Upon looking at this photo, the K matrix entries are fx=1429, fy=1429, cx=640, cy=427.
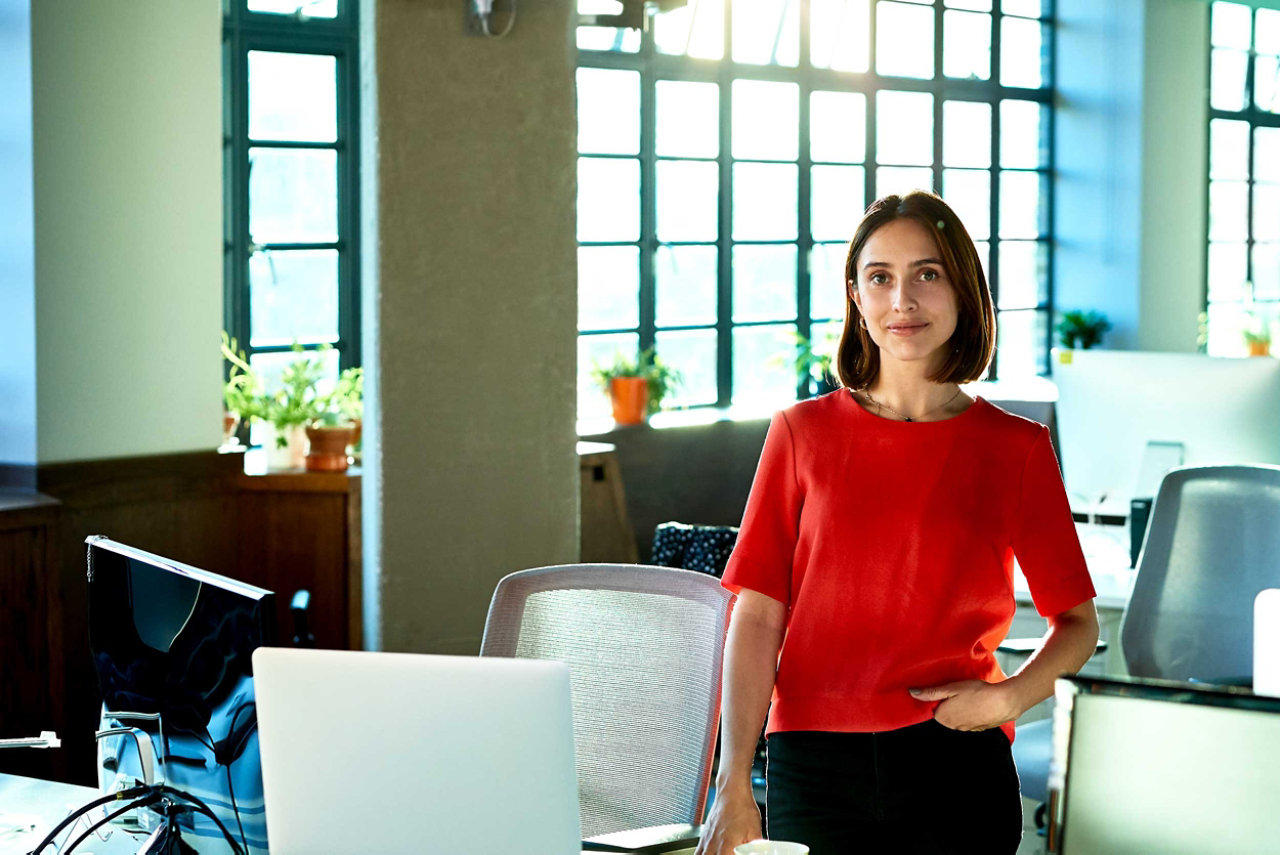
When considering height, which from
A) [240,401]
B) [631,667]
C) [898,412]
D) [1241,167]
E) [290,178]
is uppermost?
[1241,167]

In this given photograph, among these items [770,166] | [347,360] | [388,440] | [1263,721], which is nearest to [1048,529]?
[1263,721]

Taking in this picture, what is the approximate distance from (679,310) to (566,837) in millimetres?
6265

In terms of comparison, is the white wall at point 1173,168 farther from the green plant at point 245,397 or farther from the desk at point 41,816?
the desk at point 41,816

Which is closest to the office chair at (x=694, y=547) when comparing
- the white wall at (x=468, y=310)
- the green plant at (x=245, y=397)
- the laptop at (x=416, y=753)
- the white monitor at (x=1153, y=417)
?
the white wall at (x=468, y=310)

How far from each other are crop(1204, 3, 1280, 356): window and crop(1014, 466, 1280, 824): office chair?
7490 mm

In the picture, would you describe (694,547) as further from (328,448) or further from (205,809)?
(205,809)

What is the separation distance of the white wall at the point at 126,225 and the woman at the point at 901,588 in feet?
9.40

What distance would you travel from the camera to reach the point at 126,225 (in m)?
4.18

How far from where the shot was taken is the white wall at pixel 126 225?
156 inches

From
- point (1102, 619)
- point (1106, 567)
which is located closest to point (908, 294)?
point (1102, 619)

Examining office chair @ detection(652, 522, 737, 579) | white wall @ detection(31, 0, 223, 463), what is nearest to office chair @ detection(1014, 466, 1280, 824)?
office chair @ detection(652, 522, 737, 579)

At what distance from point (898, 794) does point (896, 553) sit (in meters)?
0.28

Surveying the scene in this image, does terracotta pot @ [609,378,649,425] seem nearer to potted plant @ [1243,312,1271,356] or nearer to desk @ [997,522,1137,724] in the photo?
desk @ [997,522,1137,724]

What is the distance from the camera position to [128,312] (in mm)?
4199
